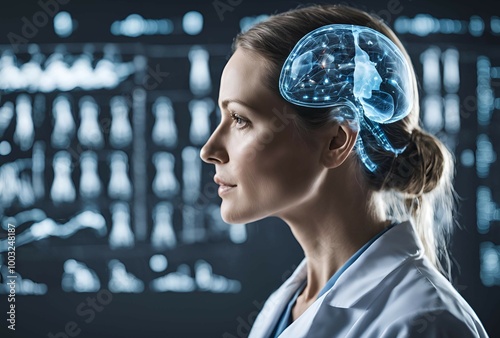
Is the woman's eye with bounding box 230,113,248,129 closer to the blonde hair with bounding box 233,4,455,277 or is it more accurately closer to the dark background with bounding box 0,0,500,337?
the blonde hair with bounding box 233,4,455,277

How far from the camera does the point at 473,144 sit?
2.38 m

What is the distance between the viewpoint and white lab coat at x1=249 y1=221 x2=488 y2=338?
0.81m

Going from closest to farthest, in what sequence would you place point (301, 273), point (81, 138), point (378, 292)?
1. point (378, 292)
2. point (301, 273)
3. point (81, 138)

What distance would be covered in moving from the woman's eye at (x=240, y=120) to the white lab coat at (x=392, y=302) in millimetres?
310

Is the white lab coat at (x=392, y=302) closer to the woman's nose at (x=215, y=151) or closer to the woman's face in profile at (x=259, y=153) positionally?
the woman's face in profile at (x=259, y=153)

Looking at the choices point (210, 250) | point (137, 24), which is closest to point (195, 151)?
point (210, 250)

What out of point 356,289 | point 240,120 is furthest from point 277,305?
point 240,120

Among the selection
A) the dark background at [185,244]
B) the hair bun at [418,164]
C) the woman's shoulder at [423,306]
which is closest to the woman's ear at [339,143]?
the hair bun at [418,164]

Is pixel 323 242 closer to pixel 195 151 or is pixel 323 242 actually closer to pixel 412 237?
pixel 412 237

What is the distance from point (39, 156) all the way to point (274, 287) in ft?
3.63

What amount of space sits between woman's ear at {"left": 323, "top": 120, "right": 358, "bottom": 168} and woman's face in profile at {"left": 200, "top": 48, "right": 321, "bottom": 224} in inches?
0.8

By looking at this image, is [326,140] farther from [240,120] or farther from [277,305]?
[277,305]

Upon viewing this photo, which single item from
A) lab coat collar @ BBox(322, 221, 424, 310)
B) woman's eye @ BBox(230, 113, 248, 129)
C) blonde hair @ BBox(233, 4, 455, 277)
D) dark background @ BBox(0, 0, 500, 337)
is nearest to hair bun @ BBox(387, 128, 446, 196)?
blonde hair @ BBox(233, 4, 455, 277)

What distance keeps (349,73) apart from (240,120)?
0.69 feet
